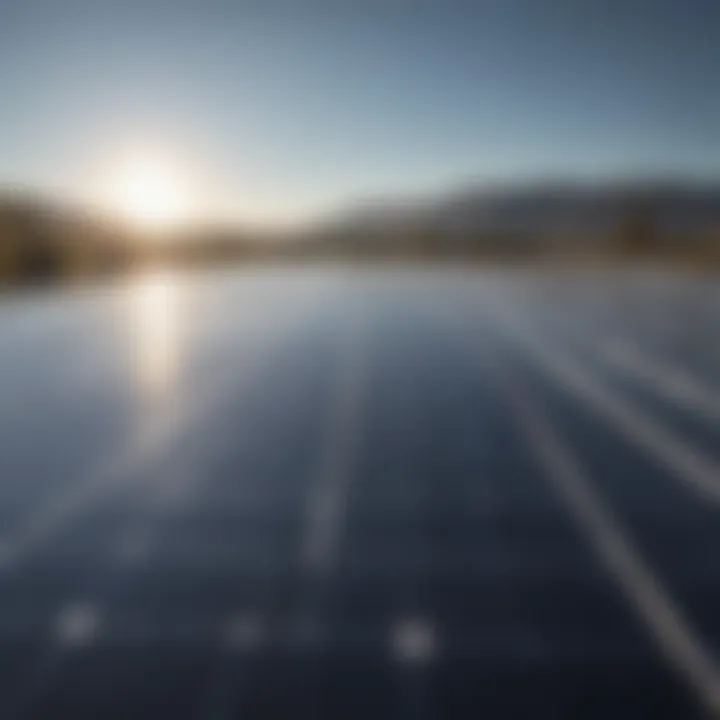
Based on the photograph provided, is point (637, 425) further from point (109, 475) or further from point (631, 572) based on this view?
point (109, 475)

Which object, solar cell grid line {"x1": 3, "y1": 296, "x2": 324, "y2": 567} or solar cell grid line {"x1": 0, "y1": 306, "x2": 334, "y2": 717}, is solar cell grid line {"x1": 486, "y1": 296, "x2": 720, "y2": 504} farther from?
solar cell grid line {"x1": 3, "y1": 296, "x2": 324, "y2": 567}

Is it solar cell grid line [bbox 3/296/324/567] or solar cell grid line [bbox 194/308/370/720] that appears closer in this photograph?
solar cell grid line [bbox 194/308/370/720]

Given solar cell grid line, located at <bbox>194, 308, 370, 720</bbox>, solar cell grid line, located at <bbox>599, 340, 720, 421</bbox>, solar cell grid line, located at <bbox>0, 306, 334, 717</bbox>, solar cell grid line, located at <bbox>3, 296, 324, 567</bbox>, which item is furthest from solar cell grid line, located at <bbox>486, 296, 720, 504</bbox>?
solar cell grid line, located at <bbox>3, 296, 324, 567</bbox>

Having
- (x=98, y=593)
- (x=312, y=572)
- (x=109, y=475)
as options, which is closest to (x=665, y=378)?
(x=312, y=572)

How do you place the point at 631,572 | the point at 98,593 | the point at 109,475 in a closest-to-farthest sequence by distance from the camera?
the point at 98,593 → the point at 631,572 → the point at 109,475

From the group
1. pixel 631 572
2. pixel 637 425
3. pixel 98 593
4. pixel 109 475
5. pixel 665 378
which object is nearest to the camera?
pixel 98 593

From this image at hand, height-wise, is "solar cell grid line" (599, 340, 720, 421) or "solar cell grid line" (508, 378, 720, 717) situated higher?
"solar cell grid line" (508, 378, 720, 717)

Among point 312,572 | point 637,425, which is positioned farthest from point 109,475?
point 637,425

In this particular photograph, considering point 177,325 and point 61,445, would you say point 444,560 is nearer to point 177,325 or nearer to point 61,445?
point 61,445

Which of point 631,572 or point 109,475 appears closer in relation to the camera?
point 631,572
